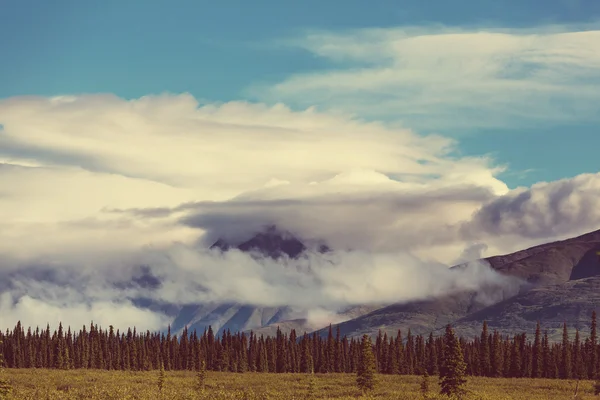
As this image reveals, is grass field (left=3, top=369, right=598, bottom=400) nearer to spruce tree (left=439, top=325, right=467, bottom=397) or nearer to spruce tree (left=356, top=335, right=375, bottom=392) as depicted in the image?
spruce tree (left=356, top=335, right=375, bottom=392)

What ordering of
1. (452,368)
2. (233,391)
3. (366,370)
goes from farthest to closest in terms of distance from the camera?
(233,391) < (366,370) < (452,368)

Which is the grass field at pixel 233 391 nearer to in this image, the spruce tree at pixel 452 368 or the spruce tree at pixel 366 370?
the spruce tree at pixel 366 370

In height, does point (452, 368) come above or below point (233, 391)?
above

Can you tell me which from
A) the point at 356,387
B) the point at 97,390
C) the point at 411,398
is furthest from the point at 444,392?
the point at 97,390

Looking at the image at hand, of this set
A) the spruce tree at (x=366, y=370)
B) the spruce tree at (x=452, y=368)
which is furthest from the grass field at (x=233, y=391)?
the spruce tree at (x=452, y=368)

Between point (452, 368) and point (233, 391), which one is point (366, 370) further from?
point (233, 391)

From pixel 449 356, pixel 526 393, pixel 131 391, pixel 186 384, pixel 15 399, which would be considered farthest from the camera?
pixel 186 384

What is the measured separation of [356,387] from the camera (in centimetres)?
12138

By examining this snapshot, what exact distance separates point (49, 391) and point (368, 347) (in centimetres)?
4014

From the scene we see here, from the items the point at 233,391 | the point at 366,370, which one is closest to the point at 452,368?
the point at 366,370

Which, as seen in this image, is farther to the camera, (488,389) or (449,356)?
(488,389)

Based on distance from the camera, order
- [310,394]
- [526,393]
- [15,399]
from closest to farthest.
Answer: [15,399]
[310,394]
[526,393]

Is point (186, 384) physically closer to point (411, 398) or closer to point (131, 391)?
point (131, 391)

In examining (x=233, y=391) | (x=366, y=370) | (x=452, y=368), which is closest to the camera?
(x=452, y=368)
